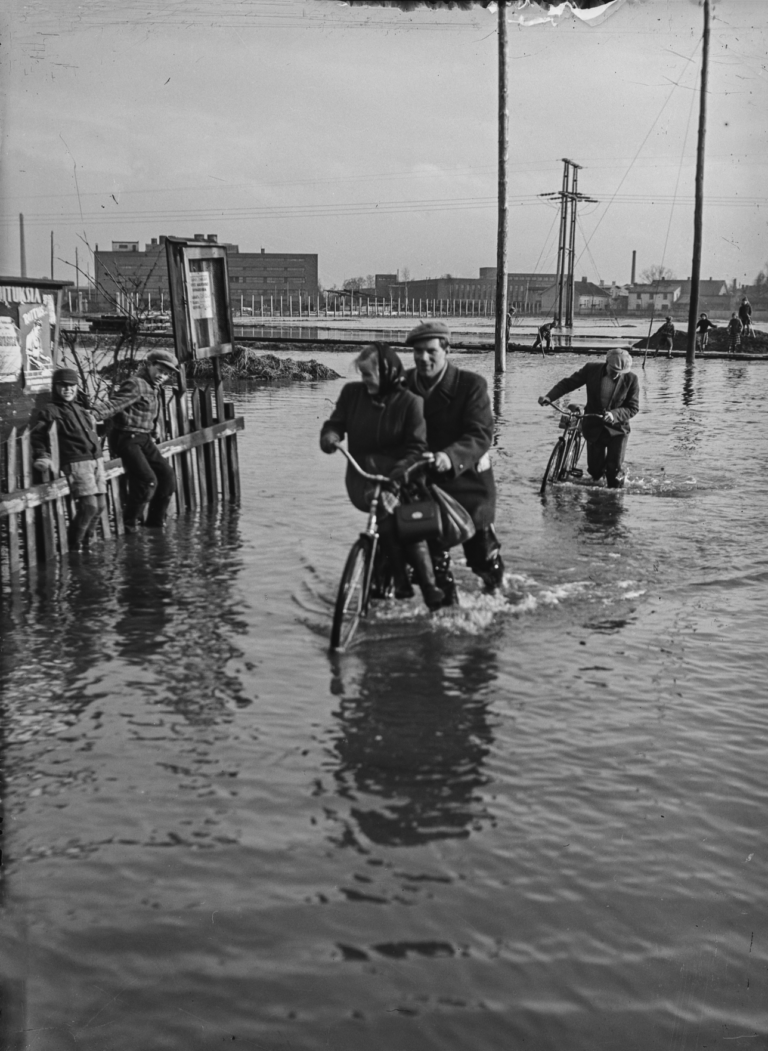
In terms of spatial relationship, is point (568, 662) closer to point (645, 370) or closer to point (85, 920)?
point (85, 920)

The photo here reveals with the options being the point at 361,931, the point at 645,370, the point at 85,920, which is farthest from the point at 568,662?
the point at 645,370

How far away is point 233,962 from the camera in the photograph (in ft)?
12.2

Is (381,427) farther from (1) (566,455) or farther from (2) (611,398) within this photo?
(1) (566,455)

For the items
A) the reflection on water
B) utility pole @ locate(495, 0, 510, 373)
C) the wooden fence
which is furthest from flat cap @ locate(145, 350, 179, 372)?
utility pole @ locate(495, 0, 510, 373)

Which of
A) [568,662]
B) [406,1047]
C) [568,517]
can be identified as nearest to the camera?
[406,1047]

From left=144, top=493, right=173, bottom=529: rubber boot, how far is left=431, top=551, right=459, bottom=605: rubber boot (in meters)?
4.14

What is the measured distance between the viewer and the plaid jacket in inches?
407

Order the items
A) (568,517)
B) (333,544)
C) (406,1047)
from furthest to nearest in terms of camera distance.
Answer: (568,517)
(333,544)
(406,1047)

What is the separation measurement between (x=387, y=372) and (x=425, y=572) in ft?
4.43

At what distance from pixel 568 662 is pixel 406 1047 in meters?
3.90

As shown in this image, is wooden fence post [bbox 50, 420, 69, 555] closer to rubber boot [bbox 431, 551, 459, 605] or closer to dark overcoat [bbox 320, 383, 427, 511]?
dark overcoat [bbox 320, 383, 427, 511]

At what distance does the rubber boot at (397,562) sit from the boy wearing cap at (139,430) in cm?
372

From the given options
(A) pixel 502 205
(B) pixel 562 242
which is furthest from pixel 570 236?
(A) pixel 502 205

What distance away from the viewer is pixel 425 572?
290 inches
